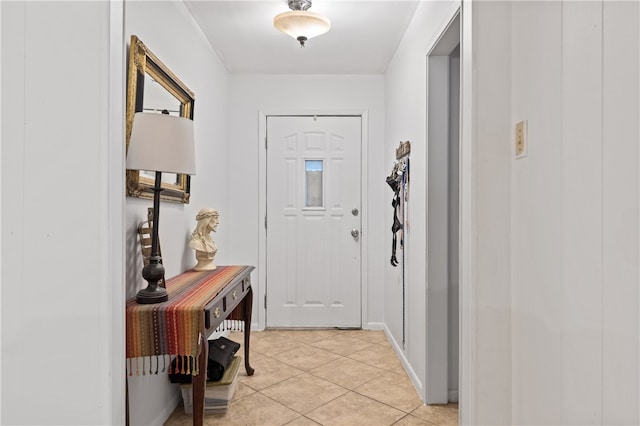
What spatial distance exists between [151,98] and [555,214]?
1.84 m

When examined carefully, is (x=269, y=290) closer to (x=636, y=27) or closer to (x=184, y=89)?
(x=184, y=89)

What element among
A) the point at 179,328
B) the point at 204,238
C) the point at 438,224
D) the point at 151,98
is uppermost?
the point at 151,98

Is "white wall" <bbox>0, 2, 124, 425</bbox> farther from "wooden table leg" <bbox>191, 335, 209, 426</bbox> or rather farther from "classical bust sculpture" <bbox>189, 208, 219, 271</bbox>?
"classical bust sculpture" <bbox>189, 208, 219, 271</bbox>

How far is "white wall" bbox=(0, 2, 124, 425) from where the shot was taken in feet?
3.51

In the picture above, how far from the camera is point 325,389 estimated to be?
2.57 m

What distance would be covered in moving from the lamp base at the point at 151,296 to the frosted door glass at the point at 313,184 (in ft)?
7.62

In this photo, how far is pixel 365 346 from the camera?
3426 millimetres

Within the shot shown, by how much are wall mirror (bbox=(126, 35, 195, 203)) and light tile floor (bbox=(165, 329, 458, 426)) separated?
124cm

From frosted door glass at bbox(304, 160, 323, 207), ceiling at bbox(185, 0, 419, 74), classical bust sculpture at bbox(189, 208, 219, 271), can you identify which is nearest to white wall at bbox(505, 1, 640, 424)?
ceiling at bbox(185, 0, 419, 74)

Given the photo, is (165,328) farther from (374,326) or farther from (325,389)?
(374,326)

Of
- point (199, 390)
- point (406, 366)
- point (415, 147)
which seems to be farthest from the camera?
point (406, 366)

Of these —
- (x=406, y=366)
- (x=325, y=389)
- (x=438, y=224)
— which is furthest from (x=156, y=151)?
(x=406, y=366)

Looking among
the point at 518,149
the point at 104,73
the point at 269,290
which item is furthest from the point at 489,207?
the point at 269,290

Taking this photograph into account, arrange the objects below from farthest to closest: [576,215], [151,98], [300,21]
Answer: [300,21] → [151,98] → [576,215]
